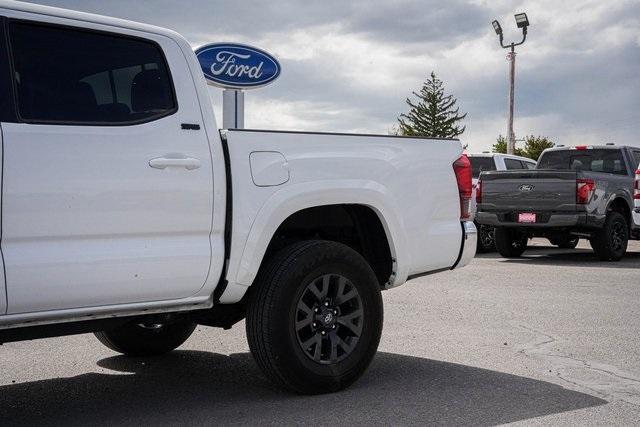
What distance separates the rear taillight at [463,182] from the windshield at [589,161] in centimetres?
931

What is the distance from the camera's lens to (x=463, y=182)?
590cm

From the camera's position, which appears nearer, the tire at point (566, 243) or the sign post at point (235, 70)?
the sign post at point (235, 70)

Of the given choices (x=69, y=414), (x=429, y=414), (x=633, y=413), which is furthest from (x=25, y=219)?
(x=633, y=413)

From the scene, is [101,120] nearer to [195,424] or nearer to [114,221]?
[114,221]

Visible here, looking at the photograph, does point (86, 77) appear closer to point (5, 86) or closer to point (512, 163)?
point (5, 86)

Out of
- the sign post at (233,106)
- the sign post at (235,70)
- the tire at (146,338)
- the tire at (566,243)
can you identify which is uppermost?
the sign post at (235,70)

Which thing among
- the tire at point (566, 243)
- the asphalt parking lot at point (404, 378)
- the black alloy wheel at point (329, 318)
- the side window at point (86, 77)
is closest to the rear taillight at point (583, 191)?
the tire at point (566, 243)

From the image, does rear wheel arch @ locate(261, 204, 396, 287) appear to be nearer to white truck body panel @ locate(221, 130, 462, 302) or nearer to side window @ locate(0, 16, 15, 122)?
white truck body panel @ locate(221, 130, 462, 302)

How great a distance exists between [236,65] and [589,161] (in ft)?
20.9

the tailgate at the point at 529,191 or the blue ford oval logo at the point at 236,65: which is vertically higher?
the blue ford oval logo at the point at 236,65

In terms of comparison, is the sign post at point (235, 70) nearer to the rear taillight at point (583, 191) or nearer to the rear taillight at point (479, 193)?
the rear taillight at point (479, 193)

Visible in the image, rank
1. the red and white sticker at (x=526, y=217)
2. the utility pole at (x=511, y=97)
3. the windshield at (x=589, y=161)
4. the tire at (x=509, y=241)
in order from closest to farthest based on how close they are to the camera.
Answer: the red and white sticker at (x=526, y=217)
the tire at (x=509, y=241)
the windshield at (x=589, y=161)
the utility pole at (x=511, y=97)

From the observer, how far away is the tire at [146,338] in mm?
5957

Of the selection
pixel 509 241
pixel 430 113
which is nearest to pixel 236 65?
pixel 509 241
